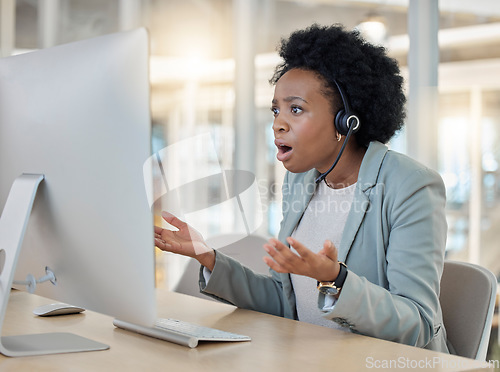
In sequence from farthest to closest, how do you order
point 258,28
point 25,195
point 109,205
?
point 258,28 → point 25,195 → point 109,205

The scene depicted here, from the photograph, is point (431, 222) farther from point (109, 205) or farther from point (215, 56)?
point (215, 56)

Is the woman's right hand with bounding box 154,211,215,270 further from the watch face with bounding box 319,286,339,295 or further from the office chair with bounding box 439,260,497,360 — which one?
the office chair with bounding box 439,260,497,360

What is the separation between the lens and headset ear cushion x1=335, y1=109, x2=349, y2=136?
5.23 ft

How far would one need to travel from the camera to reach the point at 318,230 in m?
1.67

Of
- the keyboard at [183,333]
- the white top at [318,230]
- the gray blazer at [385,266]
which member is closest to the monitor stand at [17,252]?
the keyboard at [183,333]

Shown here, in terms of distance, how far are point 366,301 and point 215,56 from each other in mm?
2706

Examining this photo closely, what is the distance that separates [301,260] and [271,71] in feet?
8.33

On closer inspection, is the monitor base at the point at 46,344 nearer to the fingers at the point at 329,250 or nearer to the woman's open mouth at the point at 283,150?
the fingers at the point at 329,250

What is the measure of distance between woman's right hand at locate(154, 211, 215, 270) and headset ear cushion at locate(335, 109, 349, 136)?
0.50m

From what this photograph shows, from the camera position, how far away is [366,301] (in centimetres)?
119

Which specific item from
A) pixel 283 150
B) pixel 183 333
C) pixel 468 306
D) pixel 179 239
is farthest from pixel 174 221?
pixel 468 306

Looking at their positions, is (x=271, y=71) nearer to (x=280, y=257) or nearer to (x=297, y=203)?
(x=297, y=203)

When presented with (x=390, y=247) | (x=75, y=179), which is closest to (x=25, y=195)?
(x=75, y=179)

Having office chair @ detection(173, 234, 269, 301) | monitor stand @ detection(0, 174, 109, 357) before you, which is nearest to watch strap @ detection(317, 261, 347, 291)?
monitor stand @ detection(0, 174, 109, 357)
